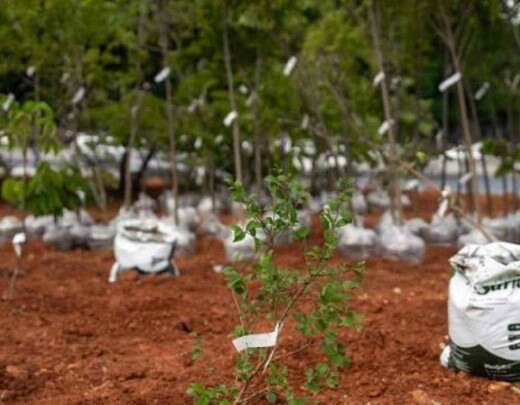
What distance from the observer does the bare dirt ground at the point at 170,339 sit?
4.12 metres

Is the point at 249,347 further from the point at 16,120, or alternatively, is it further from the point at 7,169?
the point at 7,169

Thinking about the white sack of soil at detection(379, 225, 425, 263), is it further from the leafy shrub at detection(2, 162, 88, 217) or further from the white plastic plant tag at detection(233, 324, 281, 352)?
the white plastic plant tag at detection(233, 324, 281, 352)

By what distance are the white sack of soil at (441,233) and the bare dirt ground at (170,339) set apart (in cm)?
115

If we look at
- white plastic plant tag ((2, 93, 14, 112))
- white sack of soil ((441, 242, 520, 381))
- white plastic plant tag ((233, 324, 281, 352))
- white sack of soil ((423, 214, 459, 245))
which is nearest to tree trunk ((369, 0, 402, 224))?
white sack of soil ((423, 214, 459, 245))

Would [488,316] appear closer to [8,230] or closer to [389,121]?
[389,121]

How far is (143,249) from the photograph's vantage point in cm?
713

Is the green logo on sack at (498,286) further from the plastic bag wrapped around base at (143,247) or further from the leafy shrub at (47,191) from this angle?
the leafy shrub at (47,191)

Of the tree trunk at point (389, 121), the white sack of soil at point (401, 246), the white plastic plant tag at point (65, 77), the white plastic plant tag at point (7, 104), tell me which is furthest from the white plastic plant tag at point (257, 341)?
the white plastic plant tag at point (65, 77)

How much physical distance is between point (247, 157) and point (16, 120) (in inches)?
259

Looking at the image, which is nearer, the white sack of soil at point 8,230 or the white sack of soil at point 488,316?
the white sack of soil at point 488,316

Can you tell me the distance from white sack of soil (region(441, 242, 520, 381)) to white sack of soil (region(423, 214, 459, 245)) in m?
4.69

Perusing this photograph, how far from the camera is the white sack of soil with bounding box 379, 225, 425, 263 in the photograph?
7.97 meters

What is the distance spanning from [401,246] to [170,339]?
3.19 metres

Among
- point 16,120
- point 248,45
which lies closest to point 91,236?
point 248,45
